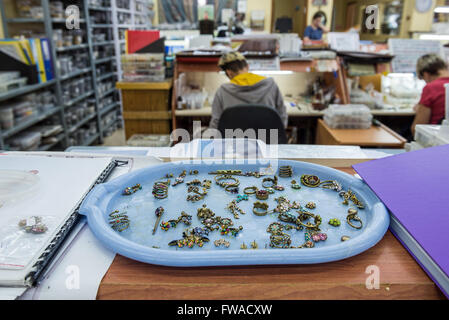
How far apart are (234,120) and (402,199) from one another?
1520 millimetres

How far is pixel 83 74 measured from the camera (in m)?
4.78

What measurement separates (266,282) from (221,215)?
247mm

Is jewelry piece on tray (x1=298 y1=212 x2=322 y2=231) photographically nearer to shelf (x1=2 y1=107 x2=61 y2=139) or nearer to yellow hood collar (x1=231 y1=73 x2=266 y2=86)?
yellow hood collar (x1=231 y1=73 x2=266 y2=86)

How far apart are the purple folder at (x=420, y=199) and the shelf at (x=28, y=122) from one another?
294 cm

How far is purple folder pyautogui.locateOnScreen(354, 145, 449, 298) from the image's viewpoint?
641 millimetres

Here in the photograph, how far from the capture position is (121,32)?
563 cm

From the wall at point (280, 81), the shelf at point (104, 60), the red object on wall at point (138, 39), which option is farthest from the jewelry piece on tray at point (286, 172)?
the shelf at point (104, 60)

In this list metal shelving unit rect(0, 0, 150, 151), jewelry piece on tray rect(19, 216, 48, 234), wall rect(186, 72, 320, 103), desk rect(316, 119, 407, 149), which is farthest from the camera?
wall rect(186, 72, 320, 103)

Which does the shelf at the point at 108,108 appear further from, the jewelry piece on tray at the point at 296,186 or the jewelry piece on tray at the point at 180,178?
the jewelry piece on tray at the point at 296,186

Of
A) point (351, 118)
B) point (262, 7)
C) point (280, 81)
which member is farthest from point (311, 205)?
point (262, 7)

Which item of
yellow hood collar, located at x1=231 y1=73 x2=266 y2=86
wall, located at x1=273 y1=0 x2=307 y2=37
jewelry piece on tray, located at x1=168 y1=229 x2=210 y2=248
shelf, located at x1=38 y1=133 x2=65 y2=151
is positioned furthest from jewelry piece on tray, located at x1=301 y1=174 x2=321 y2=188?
wall, located at x1=273 y1=0 x2=307 y2=37

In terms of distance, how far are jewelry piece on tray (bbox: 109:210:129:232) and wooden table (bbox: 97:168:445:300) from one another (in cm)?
12
